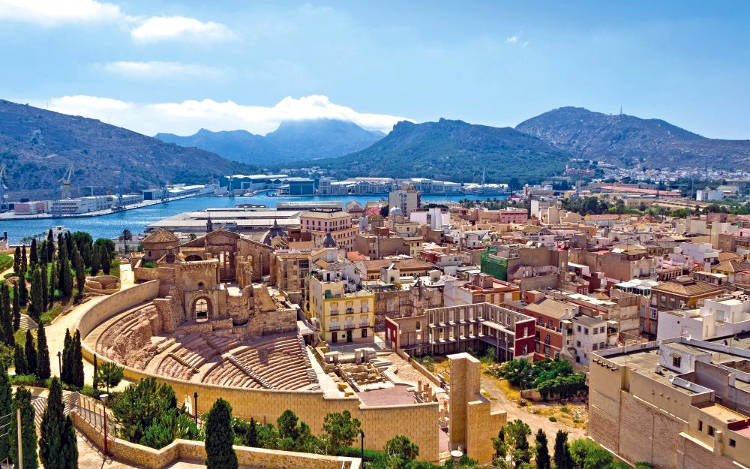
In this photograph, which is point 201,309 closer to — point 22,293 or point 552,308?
point 22,293

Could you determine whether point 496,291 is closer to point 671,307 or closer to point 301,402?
point 671,307

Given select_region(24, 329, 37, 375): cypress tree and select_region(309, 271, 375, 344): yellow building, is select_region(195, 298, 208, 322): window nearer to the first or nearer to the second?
select_region(309, 271, 375, 344): yellow building

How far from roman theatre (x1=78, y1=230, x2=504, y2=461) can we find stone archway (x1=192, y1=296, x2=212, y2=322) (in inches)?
Result: 2.6

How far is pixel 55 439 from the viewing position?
15.5 metres

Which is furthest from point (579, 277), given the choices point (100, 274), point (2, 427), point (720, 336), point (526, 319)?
point (2, 427)

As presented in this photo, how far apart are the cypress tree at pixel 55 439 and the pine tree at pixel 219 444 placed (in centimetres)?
343

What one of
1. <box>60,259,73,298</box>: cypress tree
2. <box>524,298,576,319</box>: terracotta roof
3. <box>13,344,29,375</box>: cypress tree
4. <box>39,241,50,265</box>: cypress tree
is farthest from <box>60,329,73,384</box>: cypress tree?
<box>524,298,576,319</box>: terracotta roof

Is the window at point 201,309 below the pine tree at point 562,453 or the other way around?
the other way around

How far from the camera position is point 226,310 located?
38.3 meters

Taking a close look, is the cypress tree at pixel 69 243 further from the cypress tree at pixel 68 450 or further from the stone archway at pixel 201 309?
the cypress tree at pixel 68 450

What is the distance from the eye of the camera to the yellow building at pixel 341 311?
41.2m

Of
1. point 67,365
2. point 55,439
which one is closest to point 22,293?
point 67,365

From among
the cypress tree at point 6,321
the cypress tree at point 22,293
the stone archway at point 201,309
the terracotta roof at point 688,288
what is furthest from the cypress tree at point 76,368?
the terracotta roof at point 688,288

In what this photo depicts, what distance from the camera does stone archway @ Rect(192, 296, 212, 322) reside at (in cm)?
3816
